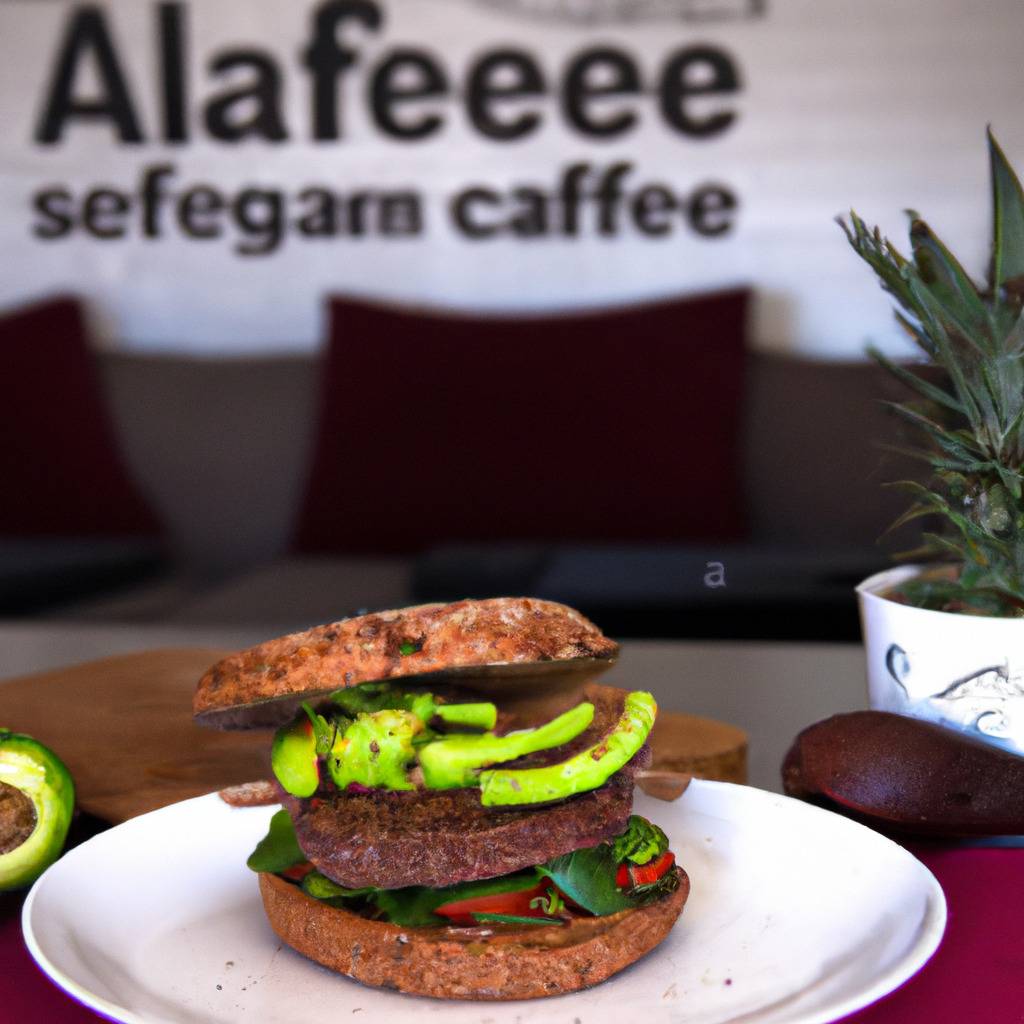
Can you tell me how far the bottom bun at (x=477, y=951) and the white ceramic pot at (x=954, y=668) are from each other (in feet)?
0.98

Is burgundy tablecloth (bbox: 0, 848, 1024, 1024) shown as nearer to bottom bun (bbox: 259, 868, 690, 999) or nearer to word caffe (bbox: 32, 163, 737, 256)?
bottom bun (bbox: 259, 868, 690, 999)

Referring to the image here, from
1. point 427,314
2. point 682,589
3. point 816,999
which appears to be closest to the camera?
point 816,999

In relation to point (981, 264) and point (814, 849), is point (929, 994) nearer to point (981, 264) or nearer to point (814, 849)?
point (814, 849)

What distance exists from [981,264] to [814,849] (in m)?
0.51

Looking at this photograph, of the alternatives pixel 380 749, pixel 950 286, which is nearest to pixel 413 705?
pixel 380 749

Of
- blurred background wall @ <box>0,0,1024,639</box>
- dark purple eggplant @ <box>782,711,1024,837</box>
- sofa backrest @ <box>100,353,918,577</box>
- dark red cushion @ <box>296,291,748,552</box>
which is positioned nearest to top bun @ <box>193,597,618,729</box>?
dark purple eggplant @ <box>782,711,1024,837</box>

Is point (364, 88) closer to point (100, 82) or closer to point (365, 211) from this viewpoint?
point (365, 211)

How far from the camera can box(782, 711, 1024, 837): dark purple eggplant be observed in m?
0.77

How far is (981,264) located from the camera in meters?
0.97

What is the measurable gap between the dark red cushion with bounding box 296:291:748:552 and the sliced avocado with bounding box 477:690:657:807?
2.15m

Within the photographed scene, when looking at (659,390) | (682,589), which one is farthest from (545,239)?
(682,589)

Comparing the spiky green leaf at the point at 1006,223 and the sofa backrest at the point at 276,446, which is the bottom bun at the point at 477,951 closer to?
the spiky green leaf at the point at 1006,223

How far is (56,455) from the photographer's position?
9.83 feet

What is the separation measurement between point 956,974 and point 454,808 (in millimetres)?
268
